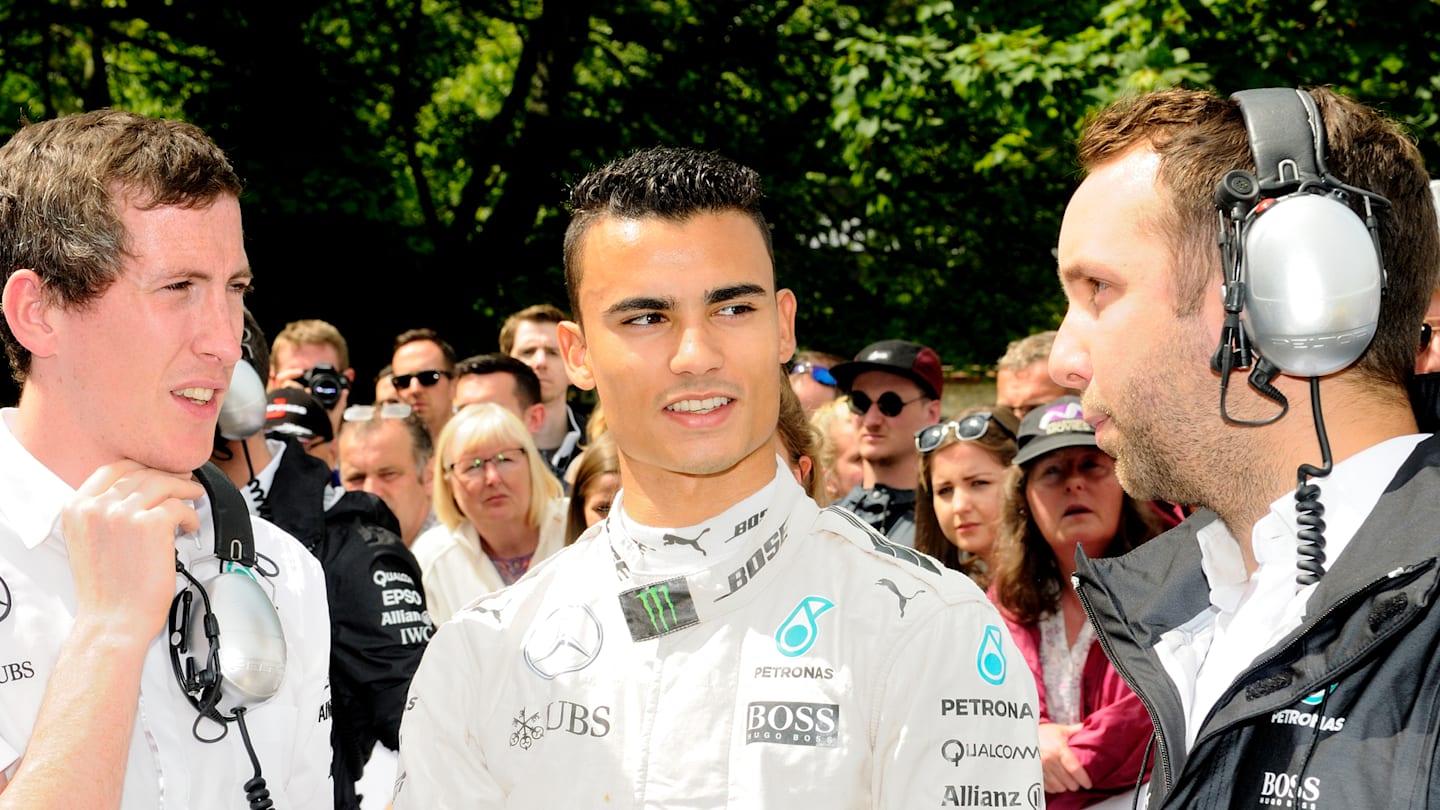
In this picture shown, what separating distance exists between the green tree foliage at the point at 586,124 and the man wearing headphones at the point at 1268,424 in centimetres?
834

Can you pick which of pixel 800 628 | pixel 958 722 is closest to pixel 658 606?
pixel 800 628

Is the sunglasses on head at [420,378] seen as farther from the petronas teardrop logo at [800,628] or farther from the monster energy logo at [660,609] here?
the petronas teardrop logo at [800,628]

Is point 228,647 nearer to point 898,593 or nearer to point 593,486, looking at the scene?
point 898,593

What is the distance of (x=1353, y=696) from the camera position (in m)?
2.12

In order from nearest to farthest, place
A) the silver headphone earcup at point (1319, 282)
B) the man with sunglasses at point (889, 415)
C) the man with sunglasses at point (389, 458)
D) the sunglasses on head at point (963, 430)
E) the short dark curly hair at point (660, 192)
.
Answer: the silver headphone earcup at point (1319, 282) < the short dark curly hair at point (660, 192) < the sunglasses on head at point (963, 430) < the man with sunglasses at point (889, 415) < the man with sunglasses at point (389, 458)

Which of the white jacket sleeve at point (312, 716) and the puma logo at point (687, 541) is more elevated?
the puma logo at point (687, 541)

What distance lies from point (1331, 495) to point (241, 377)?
120 inches

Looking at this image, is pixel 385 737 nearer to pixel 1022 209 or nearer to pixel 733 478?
pixel 733 478

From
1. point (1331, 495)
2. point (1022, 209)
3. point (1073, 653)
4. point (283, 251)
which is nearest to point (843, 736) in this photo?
point (1331, 495)

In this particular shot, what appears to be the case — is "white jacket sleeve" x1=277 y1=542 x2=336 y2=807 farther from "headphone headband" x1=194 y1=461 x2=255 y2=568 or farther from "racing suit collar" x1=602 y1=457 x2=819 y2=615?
"racing suit collar" x1=602 y1=457 x2=819 y2=615

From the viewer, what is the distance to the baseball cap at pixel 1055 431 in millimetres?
4887

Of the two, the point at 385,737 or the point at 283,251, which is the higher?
the point at 283,251

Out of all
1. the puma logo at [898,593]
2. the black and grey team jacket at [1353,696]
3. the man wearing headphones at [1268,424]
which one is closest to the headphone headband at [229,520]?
the puma logo at [898,593]

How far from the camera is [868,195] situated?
1430 centimetres
